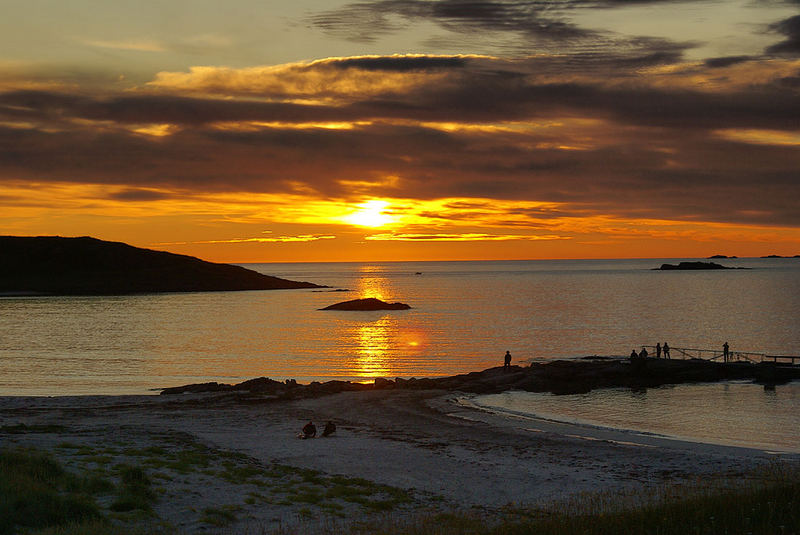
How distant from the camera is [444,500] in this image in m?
22.2

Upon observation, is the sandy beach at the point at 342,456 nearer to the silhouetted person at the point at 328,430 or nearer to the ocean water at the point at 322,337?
the silhouetted person at the point at 328,430

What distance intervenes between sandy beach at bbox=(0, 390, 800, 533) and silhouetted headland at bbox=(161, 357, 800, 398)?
278 inches

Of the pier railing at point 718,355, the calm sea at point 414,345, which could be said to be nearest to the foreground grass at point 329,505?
the calm sea at point 414,345

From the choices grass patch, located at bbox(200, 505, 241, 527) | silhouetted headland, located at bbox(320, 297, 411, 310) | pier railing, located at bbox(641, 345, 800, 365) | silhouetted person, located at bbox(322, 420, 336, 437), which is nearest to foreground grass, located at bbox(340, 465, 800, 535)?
grass patch, located at bbox(200, 505, 241, 527)

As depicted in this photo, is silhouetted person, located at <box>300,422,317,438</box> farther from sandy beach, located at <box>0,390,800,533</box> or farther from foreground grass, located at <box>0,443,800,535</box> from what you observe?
foreground grass, located at <box>0,443,800,535</box>

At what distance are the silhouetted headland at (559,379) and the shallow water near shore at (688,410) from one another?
5.19 ft

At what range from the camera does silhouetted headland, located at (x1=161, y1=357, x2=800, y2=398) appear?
51219mm

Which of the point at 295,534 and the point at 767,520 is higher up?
the point at 767,520

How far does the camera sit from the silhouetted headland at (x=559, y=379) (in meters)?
51.2

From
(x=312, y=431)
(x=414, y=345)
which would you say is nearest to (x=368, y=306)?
(x=414, y=345)

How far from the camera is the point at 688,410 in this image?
44406mm

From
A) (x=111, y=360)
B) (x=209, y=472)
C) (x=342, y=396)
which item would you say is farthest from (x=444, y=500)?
(x=111, y=360)

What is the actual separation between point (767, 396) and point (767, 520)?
137 feet

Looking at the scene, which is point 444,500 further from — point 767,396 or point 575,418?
point 767,396
